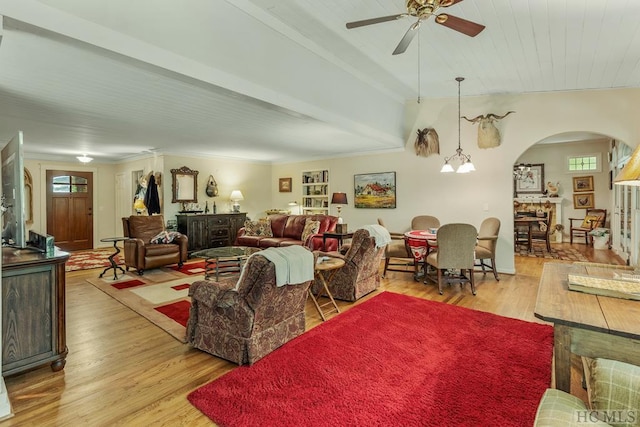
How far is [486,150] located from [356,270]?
3.52 m

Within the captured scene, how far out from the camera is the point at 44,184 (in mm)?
7695

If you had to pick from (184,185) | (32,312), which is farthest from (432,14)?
(184,185)

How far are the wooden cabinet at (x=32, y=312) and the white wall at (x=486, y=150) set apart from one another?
224 inches

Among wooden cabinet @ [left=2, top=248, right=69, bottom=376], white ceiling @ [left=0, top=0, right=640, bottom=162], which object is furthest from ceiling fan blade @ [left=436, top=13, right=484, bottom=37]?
wooden cabinet @ [left=2, top=248, right=69, bottom=376]

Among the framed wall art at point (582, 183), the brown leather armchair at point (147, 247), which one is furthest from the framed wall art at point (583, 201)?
the brown leather armchair at point (147, 247)

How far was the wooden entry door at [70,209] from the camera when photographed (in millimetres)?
7840

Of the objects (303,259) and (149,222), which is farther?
(149,222)

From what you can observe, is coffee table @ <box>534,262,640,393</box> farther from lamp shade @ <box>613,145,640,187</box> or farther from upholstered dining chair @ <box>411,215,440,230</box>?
upholstered dining chair @ <box>411,215,440,230</box>

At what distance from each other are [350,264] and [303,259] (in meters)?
1.53

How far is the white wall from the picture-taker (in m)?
4.83

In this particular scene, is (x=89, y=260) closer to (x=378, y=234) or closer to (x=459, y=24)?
(x=378, y=234)

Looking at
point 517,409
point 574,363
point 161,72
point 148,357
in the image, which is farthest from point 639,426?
point 161,72

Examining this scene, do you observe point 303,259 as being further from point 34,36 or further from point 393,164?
point 393,164

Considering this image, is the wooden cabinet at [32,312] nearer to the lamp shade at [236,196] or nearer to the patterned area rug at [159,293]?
the patterned area rug at [159,293]
